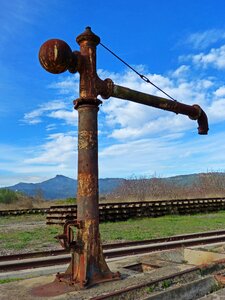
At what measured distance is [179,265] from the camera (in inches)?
235

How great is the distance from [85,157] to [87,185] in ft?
1.26

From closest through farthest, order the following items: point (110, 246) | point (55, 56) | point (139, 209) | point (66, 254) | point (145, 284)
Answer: point (145, 284), point (55, 56), point (66, 254), point (110, 246), point (139, 209)

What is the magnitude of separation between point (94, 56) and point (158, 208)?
17692 mm

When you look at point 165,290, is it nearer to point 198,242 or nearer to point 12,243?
point 198,242

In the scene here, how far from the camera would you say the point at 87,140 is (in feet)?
17.3

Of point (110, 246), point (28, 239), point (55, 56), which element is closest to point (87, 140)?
point (55, 56)

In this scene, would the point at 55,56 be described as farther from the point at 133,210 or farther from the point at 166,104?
the point at 133,210

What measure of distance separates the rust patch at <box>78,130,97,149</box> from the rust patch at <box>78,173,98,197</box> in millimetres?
398

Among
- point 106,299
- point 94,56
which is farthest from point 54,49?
point 106,299

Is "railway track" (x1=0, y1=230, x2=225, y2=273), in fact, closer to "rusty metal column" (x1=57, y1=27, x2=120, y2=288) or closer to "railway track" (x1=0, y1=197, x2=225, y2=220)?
"rusty metal column" (x1=57, y1=27, x2=120, y2=288)

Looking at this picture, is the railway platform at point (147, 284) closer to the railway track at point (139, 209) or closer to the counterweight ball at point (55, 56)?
the counterweight ball at point (55, 56)

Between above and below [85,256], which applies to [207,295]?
below

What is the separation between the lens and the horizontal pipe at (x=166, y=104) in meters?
5.76

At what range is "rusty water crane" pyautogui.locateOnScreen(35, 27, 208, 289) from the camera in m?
4.99
